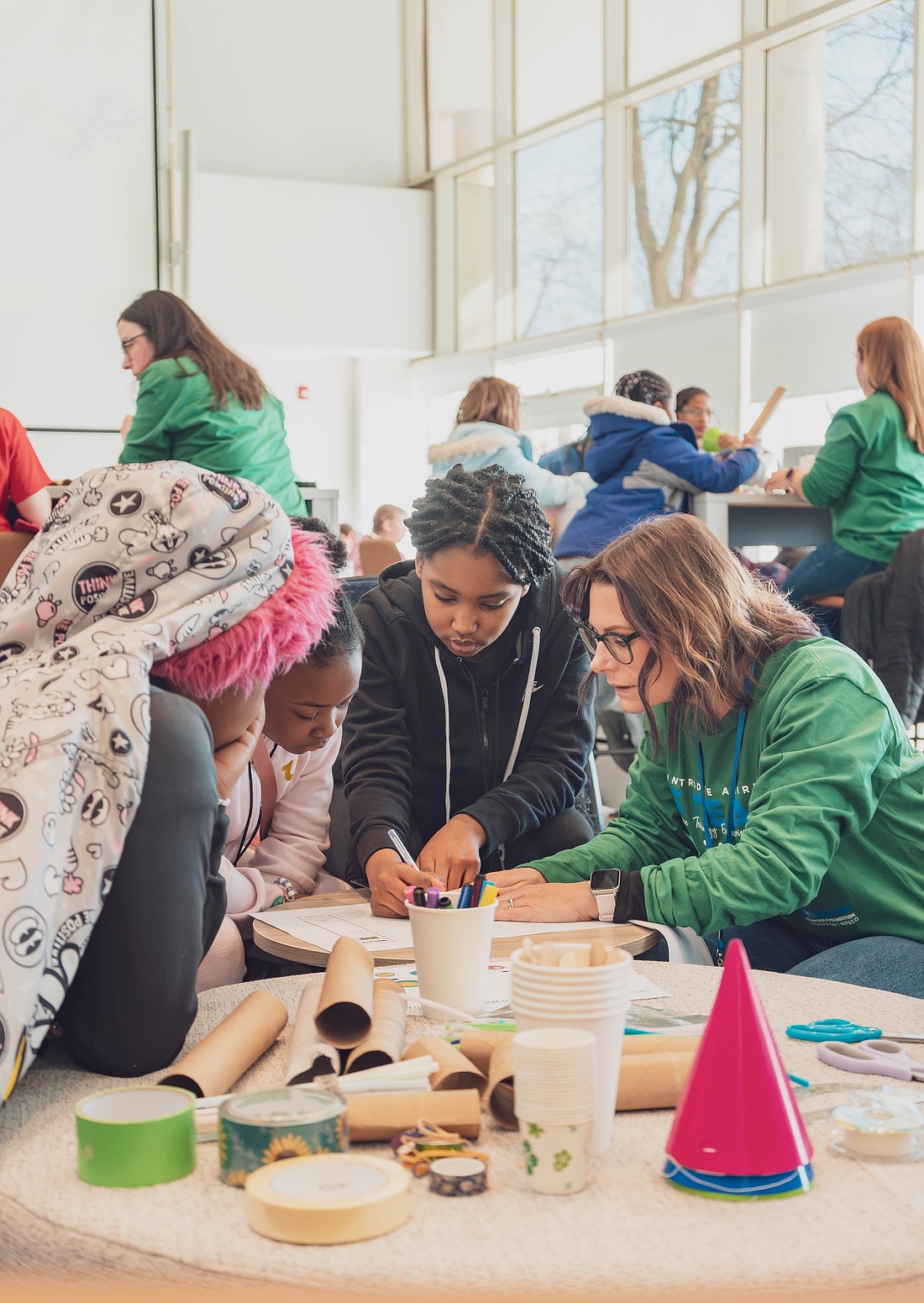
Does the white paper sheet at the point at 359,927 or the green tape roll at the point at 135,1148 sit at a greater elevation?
the green tape roll at the point at 135,1148

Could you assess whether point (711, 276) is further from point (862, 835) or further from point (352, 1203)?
point (352, 1203)

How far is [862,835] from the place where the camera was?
5.76 feet

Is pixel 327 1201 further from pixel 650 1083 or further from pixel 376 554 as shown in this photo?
pixel 376 554

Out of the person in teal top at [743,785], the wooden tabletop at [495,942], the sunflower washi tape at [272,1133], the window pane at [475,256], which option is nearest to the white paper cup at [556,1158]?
the sunflower washi tape at [272,1133]

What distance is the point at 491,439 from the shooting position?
189 inches

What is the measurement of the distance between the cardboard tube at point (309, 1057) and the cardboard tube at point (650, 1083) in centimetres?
21

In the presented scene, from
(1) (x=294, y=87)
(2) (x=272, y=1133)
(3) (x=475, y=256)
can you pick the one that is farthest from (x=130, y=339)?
(1) (x=294, y=87)

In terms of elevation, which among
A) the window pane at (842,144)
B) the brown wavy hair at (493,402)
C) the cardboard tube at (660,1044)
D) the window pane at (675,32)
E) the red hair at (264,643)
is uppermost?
the window pane at (675,32)

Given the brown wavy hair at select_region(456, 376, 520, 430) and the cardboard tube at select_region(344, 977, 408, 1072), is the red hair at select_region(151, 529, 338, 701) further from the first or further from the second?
the brown wavy hair at select_region(456, 376, 520, 430)

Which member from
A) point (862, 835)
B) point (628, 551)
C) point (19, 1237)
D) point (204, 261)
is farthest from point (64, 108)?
point (204, 261)

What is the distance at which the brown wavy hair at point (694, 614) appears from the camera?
178 cm

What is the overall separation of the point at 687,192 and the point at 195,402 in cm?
663

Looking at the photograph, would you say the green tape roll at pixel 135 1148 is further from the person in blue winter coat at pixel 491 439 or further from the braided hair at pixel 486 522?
the person in blue winter coat at pixel 491 439

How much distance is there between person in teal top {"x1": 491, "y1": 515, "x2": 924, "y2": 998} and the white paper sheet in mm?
68
